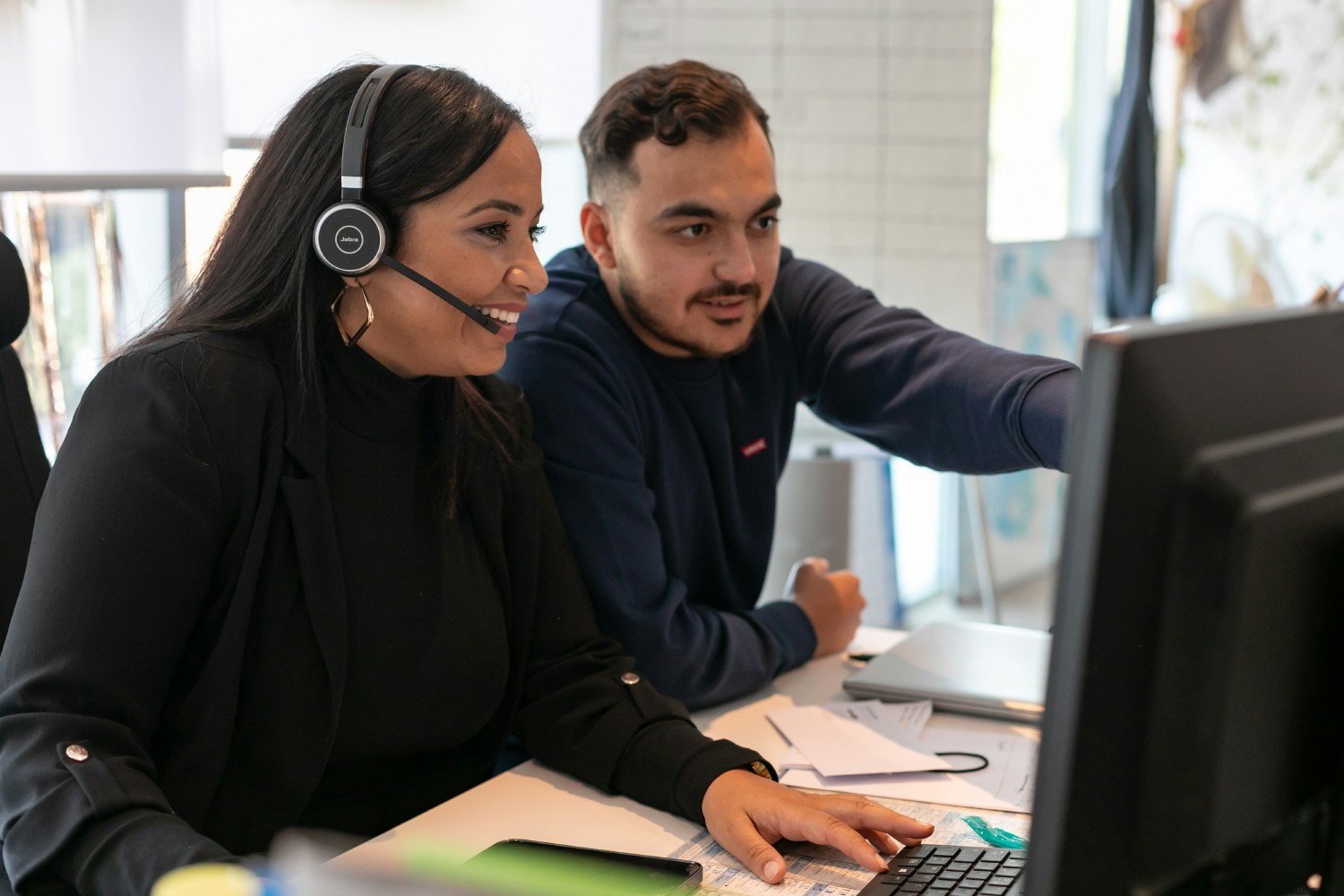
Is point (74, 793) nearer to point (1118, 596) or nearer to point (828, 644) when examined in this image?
point (1118, 596)

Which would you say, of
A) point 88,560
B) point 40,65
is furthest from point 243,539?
point 40,65

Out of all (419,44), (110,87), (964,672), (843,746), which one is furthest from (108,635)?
(419,44)

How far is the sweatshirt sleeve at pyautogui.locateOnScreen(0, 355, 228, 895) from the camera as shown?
3.07 ft

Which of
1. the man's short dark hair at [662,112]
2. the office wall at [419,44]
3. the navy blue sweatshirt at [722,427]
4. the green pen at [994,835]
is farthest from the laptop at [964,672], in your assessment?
the office wall at [419,44]

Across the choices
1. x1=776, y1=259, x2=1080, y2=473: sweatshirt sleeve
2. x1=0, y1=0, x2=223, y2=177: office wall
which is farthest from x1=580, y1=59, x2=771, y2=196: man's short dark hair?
x1=0, y1=0, x2=223, y2=177: office wall

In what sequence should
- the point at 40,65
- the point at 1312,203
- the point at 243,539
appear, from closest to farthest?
the point at 243,539 → the point at 40,65 → the point at 1312,203

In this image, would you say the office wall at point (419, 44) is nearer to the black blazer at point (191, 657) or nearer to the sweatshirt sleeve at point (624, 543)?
the sweatshirt sleeve at point (624, 543)

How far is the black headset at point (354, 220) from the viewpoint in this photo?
1191mm

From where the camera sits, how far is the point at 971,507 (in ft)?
12.3

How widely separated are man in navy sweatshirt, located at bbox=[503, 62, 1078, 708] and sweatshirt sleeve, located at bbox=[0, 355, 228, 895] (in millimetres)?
509

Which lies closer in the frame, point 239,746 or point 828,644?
point 239,746

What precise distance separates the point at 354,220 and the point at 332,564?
12.5 inches

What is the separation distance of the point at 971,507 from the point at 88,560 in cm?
304

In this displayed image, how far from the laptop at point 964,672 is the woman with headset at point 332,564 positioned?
0.32 metres
